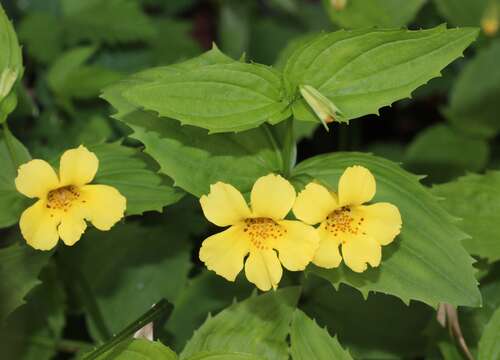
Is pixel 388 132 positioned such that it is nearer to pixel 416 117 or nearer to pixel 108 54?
pixel 416 117

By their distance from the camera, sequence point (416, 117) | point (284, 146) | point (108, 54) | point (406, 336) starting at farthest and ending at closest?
point (416, 117), point (108, 54), point (406, 336), point (284, 146)

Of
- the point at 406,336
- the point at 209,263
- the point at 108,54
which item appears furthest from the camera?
the point at 108,54

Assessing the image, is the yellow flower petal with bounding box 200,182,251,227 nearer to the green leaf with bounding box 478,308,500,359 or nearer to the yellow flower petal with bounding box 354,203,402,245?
the yellow flower petal with bounding box 354,203,402,245

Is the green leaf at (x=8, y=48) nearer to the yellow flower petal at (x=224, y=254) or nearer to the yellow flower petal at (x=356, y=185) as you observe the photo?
the yellow flower petal at (x=224, y=254)

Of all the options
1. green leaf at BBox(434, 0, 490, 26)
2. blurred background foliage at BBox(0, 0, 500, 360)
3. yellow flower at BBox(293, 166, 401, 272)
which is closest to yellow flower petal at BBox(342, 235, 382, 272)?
yellow flower at BBox(293, 166, 401, 272)

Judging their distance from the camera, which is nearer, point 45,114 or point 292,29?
point 45,114

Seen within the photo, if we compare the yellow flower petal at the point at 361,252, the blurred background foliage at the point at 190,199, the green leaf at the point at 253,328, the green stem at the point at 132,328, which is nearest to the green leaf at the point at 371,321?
the blurred background foliage at the point at 190,199

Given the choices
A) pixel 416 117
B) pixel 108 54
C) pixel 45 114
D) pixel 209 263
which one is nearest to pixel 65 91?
pixel 45 114

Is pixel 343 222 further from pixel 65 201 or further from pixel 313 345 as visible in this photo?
pixel 65 201
